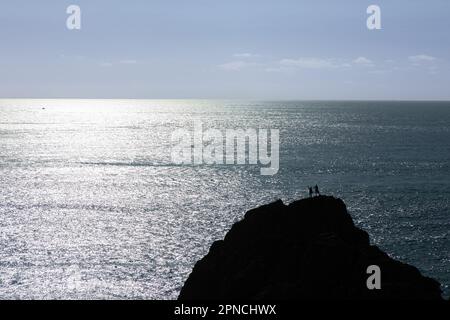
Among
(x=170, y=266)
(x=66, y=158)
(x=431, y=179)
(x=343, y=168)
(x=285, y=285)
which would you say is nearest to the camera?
(x=285, y=285)

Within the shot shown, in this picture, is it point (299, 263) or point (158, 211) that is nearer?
point (299, 263)

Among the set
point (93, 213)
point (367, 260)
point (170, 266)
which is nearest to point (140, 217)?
point (93, 213)

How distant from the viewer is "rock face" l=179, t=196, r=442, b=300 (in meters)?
27.5

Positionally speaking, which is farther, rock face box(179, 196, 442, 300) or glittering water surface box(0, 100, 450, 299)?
glittering water surface box(0, 100, 450, 299)

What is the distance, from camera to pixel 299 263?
29.8 meters

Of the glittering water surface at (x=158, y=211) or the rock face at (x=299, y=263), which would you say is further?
the glittering water surface at (x=158, y=211)

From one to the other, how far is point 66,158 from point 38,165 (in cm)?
1995

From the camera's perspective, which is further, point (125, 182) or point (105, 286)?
point (125, 182)

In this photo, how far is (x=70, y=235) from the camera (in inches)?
3307

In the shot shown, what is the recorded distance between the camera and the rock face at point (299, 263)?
90.3 ft

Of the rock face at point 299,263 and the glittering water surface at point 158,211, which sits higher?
the rock face at point 299,263

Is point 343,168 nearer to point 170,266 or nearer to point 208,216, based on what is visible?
point 208,216
